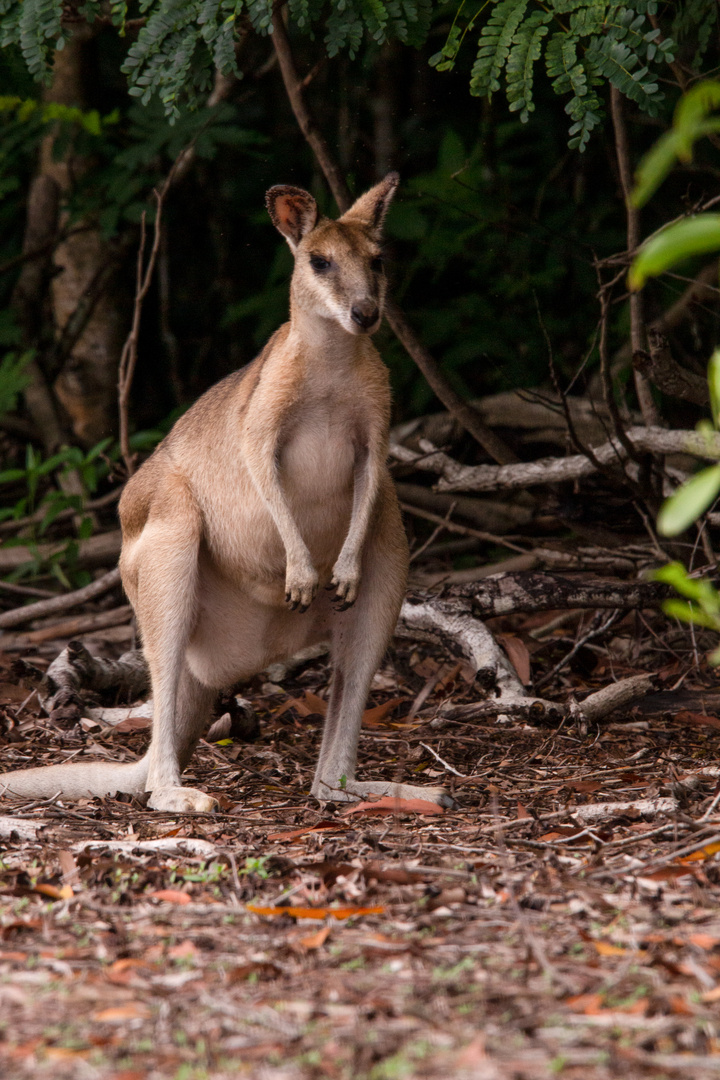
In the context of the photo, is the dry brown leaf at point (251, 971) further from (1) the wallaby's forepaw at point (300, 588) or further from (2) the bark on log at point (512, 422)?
(2) the bark on log at point (512, 422)

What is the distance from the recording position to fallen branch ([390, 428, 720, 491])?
4.26 metres

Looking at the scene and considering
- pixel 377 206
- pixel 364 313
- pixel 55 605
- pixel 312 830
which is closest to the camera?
pixel 312 830

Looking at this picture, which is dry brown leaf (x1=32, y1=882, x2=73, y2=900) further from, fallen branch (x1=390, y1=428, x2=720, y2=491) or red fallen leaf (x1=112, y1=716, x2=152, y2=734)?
fallen branch (x1=390, y1=428, x2=720, y2=491)

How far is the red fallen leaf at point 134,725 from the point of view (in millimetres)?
4273

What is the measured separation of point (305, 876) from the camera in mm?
2434

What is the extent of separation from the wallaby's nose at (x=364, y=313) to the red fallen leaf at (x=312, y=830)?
1.39m

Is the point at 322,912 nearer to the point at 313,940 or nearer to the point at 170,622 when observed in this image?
the point at 313,940

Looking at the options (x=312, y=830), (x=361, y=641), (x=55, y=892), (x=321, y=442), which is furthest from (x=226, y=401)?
(x=55, y=892)

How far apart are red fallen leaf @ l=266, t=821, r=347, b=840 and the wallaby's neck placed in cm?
138

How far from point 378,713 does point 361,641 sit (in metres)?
0.99

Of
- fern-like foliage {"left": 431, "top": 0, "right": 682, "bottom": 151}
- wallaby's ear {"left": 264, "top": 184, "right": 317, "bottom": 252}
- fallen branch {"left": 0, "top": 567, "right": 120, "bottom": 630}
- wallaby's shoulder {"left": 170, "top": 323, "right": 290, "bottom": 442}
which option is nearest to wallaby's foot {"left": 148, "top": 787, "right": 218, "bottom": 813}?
wallaby's shoulder {"left": 170, "top": 323, "right": 290, "bottom": 442}

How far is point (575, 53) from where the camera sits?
3496 millimetres

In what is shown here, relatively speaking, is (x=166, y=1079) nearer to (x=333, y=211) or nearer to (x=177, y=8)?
(x=177, y=8)

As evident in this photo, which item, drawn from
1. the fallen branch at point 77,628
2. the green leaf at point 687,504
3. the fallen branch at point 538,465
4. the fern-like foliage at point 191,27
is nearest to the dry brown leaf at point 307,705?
the fallen branch at point 538,465
